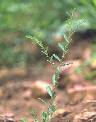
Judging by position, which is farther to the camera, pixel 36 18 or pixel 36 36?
pixel 36 18

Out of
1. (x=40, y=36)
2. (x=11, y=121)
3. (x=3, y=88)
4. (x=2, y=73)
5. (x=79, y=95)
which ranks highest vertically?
(x=40, y=36)

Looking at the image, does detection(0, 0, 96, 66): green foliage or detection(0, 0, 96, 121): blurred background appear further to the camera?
detection(0, 0, 96, 66): green foliage

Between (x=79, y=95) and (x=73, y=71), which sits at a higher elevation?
(x=73, y=71)

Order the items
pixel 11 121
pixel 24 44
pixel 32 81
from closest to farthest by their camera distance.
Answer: pixel 11 121
pixel 32 81
pixel 24 44

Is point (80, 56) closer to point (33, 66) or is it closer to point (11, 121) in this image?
point (33, 66)

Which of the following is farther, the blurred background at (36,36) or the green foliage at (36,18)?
the green foliage at (36,18)

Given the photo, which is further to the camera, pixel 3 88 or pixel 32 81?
pixel 32 81

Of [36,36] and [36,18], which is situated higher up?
[36,18]

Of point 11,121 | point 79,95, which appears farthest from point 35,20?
point 11,121
